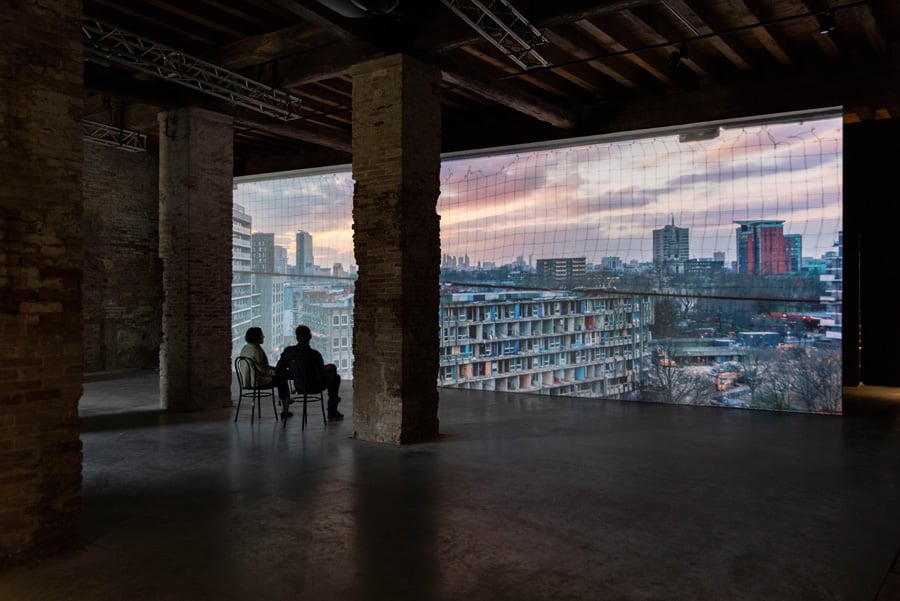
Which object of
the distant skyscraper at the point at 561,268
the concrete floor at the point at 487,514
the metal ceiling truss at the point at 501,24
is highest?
the metal ceiling truss at the point at 501,24

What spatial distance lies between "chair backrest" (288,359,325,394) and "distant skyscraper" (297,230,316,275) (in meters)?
6.10

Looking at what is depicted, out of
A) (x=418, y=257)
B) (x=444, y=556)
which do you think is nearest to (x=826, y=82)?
(x=418, y=257)

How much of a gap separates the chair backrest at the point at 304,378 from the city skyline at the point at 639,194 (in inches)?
180

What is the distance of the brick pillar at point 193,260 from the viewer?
8.58 meters

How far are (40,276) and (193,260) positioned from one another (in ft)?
16.6

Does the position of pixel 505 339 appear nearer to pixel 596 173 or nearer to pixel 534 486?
pixel 596 173

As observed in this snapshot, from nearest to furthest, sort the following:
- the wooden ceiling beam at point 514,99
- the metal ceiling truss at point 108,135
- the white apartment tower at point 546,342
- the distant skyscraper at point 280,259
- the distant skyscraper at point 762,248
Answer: the wooden ceiling beam at point 514,99 < the distant skyscraper at point 762,248 < the white apartment tower at point 546,342 < the metal ceiling truss at point 108,135 < the distant skyscraper at point 280,259

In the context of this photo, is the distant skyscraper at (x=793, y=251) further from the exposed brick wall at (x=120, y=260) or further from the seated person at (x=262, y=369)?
the exposed brick wall at (x=120, y=260)

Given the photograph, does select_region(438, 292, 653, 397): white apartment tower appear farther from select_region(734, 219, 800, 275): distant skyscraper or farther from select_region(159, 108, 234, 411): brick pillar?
select_region(159, 108, 234, 411): brick pillar

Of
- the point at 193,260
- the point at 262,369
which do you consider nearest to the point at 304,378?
the point at 262,369

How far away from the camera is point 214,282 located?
8.88m

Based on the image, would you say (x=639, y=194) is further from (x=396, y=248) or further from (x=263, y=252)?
(x=263, y=252)

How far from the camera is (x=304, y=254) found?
13.5m

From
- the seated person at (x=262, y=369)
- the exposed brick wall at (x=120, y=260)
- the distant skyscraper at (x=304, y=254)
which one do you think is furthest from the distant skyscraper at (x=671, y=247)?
Result: the exposed brick wall at (x=120, y=260)
